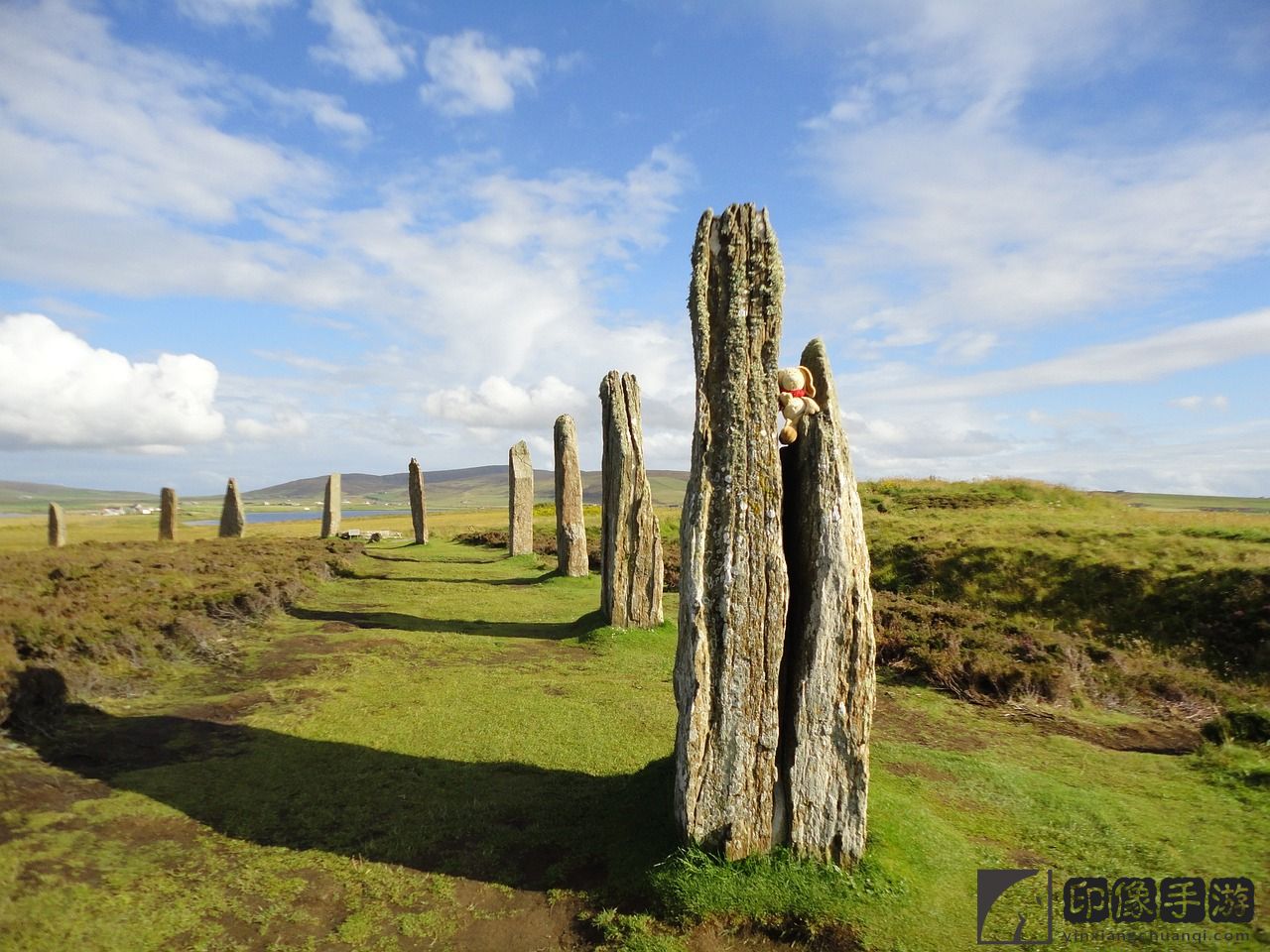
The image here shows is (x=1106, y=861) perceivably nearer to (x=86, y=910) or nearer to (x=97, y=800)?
(x=86, y=910)

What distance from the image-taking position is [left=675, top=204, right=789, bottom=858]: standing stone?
19.6ft

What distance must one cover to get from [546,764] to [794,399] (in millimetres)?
5288

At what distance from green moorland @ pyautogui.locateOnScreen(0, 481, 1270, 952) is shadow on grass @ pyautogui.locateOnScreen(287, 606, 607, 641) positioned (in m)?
0.10

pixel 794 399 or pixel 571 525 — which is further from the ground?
pixel 794 399

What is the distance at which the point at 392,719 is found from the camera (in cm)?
982

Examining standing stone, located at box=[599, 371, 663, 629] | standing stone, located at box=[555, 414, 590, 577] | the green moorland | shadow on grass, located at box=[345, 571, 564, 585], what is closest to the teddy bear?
the green moorland

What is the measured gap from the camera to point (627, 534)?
14602 mm

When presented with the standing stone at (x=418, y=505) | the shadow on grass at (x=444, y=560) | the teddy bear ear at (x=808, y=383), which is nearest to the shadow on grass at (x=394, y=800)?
the teddy bear ear at (x=808, y=383)

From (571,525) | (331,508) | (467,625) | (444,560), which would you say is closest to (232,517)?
(331,508)

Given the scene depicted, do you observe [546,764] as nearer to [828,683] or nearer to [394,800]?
[394,800]

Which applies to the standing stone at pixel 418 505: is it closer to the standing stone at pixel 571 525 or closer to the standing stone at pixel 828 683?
the standing stone at pixel 571 525

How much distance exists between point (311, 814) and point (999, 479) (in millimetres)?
30172

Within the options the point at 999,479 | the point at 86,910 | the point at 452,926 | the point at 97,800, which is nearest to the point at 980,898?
the point at 452,926

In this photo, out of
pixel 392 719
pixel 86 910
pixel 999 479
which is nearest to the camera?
pixel 86 910
